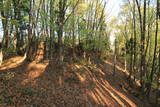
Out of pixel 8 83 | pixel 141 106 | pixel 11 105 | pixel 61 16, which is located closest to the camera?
pixel 11 105

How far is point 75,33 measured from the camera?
725 inches

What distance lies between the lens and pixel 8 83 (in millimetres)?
7078

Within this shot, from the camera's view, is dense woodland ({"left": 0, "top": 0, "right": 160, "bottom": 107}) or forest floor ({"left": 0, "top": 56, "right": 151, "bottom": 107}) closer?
forest floor ({"left": 0, "top": 56, "right": 151, "bottom": 107})

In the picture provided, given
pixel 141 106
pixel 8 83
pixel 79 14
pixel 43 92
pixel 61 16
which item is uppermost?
pixel 79 14

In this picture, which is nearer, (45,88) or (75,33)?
(45,88)

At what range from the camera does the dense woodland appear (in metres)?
10.2

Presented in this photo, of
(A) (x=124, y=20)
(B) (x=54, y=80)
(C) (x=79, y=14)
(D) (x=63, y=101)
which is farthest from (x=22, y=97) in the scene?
(A) (x=124, y=20)

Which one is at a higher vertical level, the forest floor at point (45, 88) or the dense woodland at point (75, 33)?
the dense woodland at point (75, 33)

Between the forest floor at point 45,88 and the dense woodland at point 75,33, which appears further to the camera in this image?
the dense woodland at point 75,33

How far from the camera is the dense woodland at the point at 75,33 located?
10234mm

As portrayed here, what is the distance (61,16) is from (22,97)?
7096 millimetres

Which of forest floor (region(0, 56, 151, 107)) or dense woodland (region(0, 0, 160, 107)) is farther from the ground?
dense woodland (region(0, 0, 160, 107))

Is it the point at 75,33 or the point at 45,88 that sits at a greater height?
the point at 75,33

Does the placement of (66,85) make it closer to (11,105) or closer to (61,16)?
(11,105)
